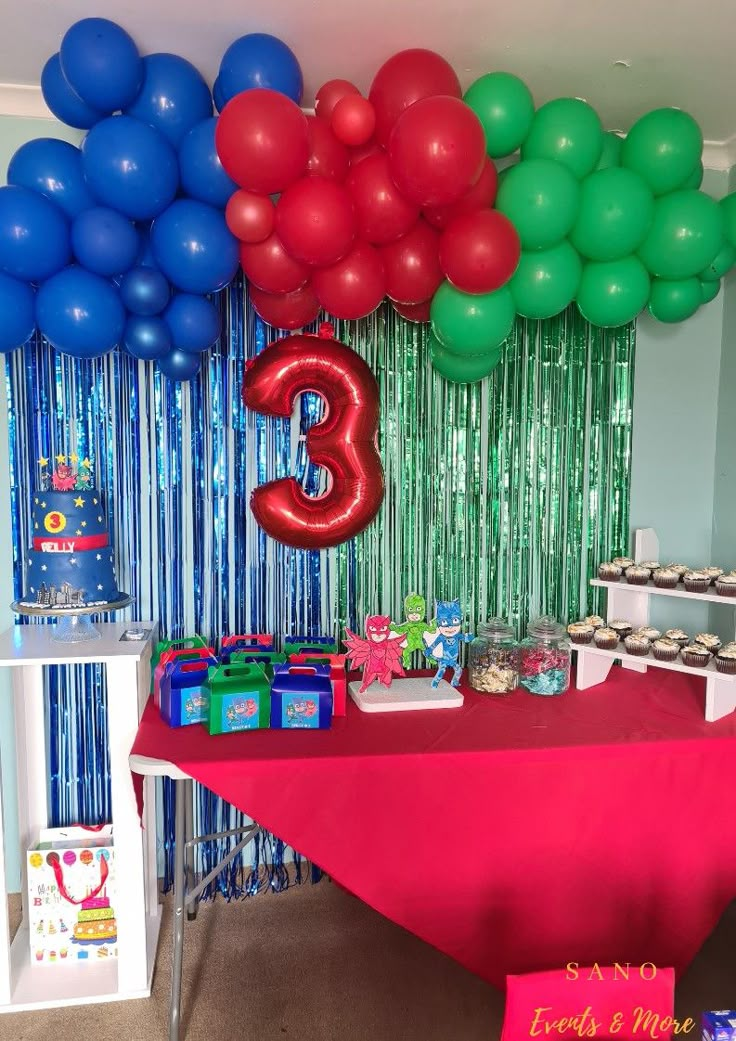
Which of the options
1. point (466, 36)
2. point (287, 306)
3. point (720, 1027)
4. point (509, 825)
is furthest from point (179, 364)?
point (720, 1027)

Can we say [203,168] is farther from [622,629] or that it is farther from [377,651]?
[622,629]

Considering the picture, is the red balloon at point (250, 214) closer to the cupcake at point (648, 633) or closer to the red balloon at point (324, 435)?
the red balloon at point (324, 435)

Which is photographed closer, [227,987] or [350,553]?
[227,987]

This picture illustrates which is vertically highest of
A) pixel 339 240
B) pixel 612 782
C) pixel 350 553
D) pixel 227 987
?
pixel 339 240

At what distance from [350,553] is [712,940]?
59.7 inches

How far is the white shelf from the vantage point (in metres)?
2.03

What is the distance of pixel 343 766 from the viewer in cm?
172

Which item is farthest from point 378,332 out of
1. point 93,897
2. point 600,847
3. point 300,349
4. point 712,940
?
point 712,940

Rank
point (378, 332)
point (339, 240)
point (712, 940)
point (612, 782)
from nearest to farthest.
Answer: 1. point (339, 240)
2. point (612, 782)
3. point (712, 940)
4. point (378, 332)

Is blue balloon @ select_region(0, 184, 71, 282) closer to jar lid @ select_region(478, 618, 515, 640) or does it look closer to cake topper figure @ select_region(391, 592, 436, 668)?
cake topper figure @ select_region(391, 592, 436, 668)

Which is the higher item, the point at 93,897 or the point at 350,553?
the point at 350,553

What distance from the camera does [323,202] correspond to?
1639mm

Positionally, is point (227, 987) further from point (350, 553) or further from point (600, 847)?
point (350, 553)

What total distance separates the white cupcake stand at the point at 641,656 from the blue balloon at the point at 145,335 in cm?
142
